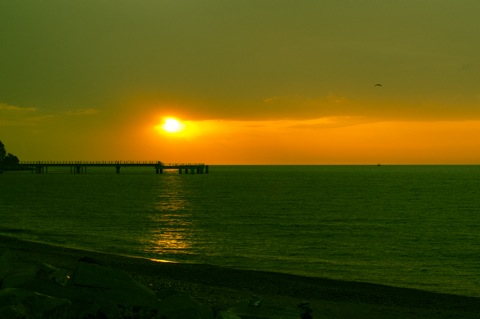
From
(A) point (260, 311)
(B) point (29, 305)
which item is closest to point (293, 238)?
(A) point (260, 311)

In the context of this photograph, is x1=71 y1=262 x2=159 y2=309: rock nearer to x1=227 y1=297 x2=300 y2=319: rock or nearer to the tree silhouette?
x1=227 y1=297 x2=300 y2=319: rock

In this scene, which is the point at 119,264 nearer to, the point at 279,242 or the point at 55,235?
the point at 279,242

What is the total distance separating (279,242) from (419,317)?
16.6 m

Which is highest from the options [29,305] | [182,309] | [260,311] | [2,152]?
[2,152]

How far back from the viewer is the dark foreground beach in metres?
13.6

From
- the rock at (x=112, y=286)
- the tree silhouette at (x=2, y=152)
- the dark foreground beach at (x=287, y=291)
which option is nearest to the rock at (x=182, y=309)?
the rock at (x=112, y=286)

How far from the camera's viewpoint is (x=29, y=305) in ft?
26.9

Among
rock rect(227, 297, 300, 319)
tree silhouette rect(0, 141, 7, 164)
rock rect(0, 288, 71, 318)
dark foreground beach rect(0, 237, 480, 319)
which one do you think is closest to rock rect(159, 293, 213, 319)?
rock rect(227, 297, 300, 319)

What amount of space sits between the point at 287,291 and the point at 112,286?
7.44 m

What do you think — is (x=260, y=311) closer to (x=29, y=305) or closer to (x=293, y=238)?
(x=29, y=305)

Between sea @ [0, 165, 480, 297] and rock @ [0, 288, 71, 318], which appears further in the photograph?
sea @ [0, 165, 480, 297]

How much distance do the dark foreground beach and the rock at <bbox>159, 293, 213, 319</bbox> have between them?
138 cm

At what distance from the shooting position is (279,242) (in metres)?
29.7

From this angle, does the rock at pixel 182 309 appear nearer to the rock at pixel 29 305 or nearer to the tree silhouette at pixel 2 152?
the rock at pixel 29 305
